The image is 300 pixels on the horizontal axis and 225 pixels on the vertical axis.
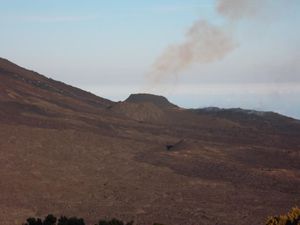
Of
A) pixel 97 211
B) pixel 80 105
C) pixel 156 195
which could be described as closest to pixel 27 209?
pixel 97 211

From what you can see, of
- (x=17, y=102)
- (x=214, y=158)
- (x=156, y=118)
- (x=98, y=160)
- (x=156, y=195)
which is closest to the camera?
(x=156, y=195)

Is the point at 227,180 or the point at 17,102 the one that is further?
the point at 17,102

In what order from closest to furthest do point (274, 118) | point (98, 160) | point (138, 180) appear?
point (138, 180)
point (98, 160)
point (274, 118)

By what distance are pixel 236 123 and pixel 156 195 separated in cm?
4692

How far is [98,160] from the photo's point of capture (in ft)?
148

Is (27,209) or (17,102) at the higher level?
(17,102)

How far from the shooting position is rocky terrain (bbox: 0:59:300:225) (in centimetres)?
3316

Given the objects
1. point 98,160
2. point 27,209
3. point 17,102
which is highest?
point 17,102

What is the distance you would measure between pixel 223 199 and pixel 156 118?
4263 cm

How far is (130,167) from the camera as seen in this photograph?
144 feet

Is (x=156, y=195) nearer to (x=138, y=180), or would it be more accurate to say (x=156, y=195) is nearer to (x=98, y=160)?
(x=138, y=180)

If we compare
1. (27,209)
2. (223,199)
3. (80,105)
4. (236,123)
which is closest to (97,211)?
(27,209)

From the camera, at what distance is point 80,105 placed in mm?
72250

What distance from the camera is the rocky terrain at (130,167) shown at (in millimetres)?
33156
